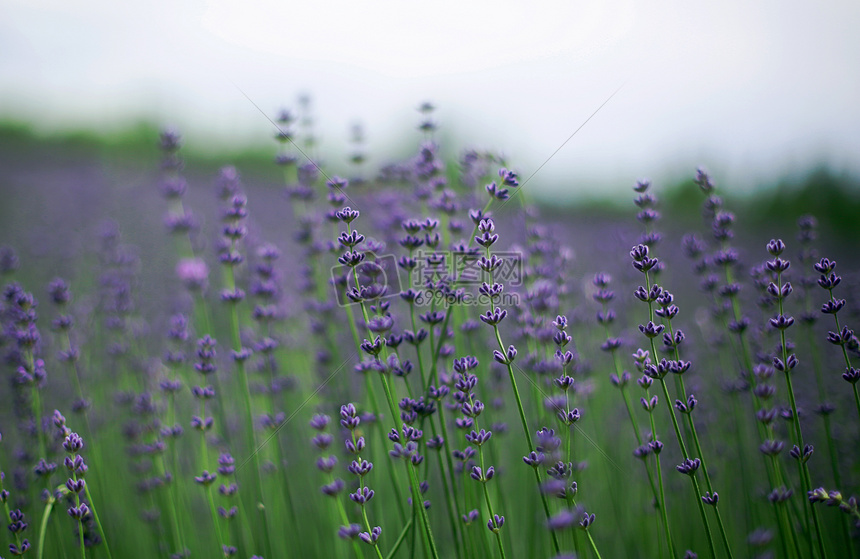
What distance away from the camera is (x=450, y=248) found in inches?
83.5

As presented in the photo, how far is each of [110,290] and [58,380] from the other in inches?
30.0

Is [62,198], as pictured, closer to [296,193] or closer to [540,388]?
[296,193]

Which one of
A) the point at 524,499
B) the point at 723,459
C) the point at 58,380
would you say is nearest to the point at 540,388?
the point at 524,499

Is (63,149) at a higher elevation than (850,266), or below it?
higher

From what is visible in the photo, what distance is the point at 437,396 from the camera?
152 centimetres

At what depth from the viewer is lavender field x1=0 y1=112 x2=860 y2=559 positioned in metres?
1.54

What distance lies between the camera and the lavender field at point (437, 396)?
5.04ft
